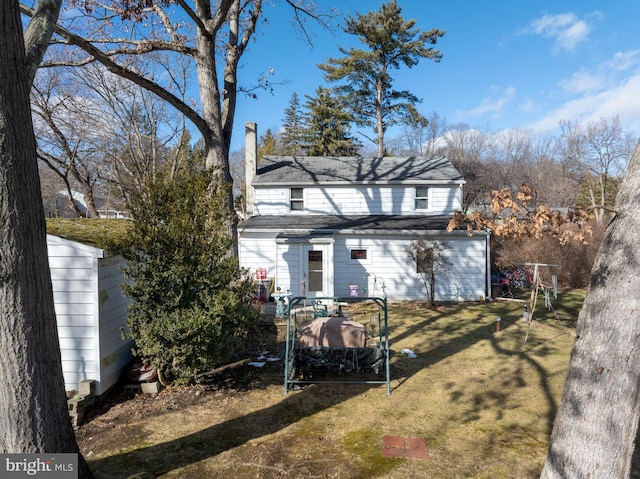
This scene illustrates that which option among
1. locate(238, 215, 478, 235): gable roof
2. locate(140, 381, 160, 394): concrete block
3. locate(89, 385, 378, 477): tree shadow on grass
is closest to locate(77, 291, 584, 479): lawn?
locate(89, 385, 378, 477): tree shadow on grass

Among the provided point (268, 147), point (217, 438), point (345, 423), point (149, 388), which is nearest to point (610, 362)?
point (345, 423)

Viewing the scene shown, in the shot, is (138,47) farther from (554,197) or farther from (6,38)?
(554,197)

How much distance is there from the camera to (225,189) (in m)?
6.32

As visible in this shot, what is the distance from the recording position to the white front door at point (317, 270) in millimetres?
13609

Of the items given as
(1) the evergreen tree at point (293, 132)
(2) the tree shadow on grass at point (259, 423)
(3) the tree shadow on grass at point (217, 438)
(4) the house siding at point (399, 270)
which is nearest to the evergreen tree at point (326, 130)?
(1) the evergreen tree at point (293, 132)

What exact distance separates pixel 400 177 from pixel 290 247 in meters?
6.53

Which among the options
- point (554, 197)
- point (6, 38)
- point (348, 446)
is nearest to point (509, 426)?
point (348, 446)

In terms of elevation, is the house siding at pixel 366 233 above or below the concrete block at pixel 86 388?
above

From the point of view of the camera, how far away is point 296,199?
1670 centimetres

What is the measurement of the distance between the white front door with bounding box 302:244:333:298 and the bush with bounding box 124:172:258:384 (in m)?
7.45

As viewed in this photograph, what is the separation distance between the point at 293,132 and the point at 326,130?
587cm

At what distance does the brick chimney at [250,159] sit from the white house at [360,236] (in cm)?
96

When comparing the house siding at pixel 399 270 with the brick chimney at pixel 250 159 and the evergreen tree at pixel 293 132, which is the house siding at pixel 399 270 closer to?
the brick chimney at pixel 250 159

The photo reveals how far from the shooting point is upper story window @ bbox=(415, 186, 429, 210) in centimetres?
1625
